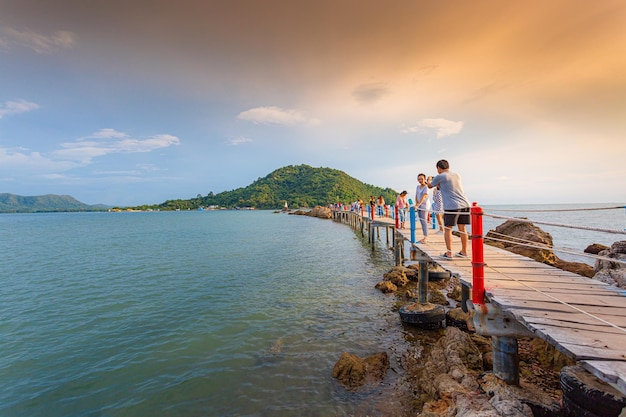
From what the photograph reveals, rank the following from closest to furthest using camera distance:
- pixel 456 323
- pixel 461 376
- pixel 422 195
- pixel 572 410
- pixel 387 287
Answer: pixel 572 410 → pixel 461 376 → pixel 456 323 → pixel 422 195 → pixel 387 287

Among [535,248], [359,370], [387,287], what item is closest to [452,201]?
[359,370]

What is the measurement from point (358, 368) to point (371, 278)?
851 centimetres

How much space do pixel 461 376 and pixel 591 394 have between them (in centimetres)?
227

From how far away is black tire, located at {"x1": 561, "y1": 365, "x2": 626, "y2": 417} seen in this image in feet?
9.64

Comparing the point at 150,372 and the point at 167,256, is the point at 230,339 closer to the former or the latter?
the point at 150,372

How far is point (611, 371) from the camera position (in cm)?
248

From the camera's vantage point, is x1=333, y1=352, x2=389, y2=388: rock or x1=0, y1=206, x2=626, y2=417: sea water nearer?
x1=0, y1=206, x2=626, y2=417: sea water

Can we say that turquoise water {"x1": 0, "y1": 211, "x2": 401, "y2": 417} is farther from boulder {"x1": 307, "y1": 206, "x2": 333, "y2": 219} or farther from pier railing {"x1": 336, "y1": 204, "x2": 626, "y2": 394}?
boulder {"x1": 307, "y1": 206, "x2": 333, "y2": 219}

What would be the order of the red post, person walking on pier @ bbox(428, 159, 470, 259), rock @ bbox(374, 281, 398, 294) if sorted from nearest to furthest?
the red post < person walking on pier @ bbox(428, 159, 470, 259) < rock @ bbox(374, 281, 398, 294)

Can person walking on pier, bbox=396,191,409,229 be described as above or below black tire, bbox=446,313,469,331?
above

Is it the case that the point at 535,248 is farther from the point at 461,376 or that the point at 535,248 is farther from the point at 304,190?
the point at 304,190

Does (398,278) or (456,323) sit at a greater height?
(398,278)

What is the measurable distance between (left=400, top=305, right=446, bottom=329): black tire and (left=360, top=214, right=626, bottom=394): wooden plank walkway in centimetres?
285

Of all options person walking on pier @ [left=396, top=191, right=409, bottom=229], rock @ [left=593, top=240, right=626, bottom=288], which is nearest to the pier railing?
rock @ [left=593, top=240, right=626, bottom=288]
